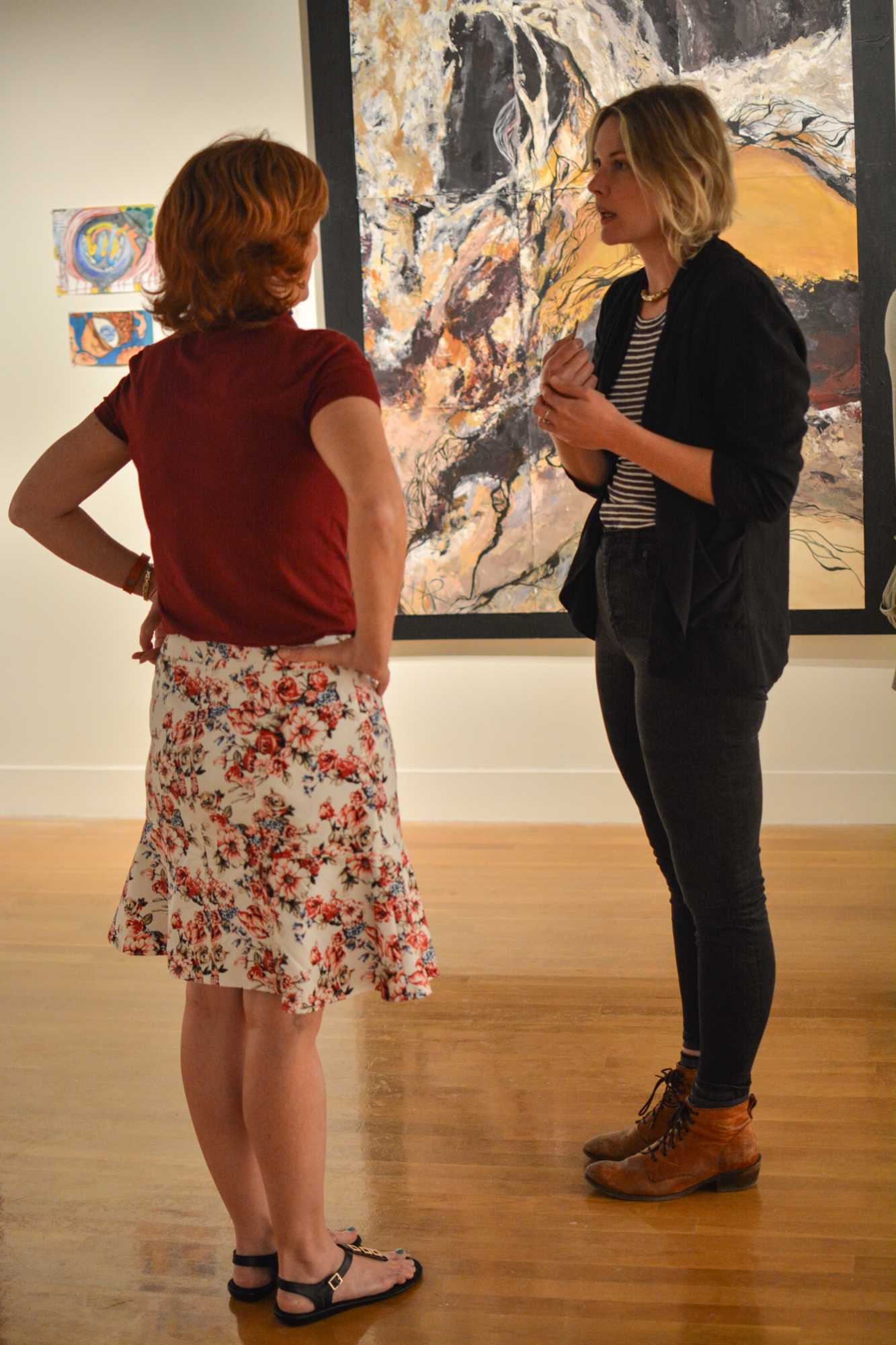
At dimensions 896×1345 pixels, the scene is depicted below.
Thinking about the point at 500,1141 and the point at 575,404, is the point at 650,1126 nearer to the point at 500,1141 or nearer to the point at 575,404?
the point at 500,1141

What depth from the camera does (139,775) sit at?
523 cm

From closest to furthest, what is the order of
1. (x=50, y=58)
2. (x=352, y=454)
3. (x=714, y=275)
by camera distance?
(x=352, y=454) < (x=714, y=275) < (x=50, y=58)

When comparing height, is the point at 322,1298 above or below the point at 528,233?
below

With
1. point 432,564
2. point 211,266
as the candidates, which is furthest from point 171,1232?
point 432,564

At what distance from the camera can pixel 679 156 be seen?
2.04m

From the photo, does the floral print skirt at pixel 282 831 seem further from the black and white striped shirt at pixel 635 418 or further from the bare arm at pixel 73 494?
the black and white striped shirt at pixel 635 418

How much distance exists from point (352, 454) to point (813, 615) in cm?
332

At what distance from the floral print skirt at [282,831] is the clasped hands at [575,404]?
526 mm

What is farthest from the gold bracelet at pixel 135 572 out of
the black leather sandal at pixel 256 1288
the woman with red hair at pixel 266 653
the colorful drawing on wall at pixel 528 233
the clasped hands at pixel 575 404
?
the colorful drawing on wall at pixel 528 233

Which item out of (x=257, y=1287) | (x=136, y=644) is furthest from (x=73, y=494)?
(x=136, y=644)

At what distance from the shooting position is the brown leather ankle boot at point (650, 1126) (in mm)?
2338

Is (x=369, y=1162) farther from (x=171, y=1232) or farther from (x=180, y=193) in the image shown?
(x=180, y=193)

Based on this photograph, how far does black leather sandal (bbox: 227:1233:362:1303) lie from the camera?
2012 millimetres

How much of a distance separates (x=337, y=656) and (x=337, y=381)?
1.11ft
